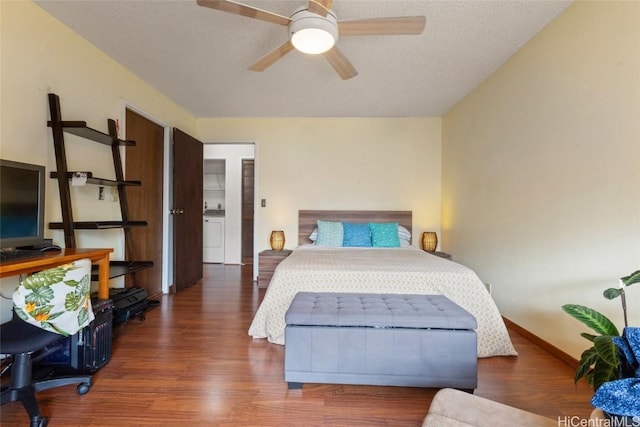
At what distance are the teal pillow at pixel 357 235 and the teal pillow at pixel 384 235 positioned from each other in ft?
0.21

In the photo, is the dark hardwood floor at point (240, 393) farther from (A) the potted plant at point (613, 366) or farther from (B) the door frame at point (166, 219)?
(B) the door frame at point (166, 219)

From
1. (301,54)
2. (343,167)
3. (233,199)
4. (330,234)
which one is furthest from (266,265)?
(301,54)

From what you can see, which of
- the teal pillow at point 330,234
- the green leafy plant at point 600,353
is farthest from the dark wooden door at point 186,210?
the green leafy plant at point 600,353

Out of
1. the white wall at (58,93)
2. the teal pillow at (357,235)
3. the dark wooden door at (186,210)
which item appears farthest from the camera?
the teal pillow at (357,235)

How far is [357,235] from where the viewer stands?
12.4 ft

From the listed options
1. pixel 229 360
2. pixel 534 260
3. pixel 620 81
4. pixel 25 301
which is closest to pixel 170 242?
pixel 229 360

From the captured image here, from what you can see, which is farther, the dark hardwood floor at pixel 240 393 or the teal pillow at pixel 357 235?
the teal pillow at pixel 357 235

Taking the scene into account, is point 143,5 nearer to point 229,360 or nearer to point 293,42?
point 293,42

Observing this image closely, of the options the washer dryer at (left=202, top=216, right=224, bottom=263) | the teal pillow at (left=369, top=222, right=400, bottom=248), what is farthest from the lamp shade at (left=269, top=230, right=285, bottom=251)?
the washer dryer at (left=202, top=216, right=224, bottom=263)

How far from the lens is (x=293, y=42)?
1.82m

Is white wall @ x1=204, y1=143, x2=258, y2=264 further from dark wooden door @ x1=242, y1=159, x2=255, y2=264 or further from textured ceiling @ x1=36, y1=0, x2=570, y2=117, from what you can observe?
textured ceiling @ x1=36, y1=0, x2=570, y2=117

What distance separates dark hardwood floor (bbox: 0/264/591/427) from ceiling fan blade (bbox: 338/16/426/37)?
209 centimetres

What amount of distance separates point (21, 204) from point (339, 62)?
7.08 feet

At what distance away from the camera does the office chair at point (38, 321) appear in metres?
1.29
